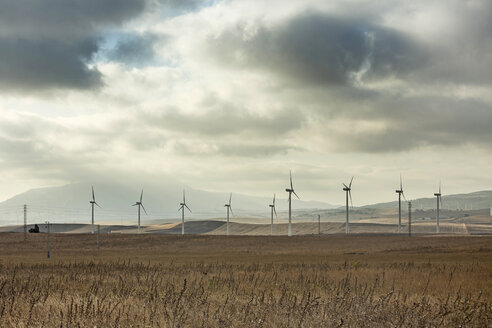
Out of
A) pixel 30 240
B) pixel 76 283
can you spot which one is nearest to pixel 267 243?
pixel 30 240

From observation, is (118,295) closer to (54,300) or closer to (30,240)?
(54,300)

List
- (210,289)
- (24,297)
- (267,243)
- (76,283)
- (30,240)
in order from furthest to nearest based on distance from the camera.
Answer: (30,240) → (267,243) → (76,283) → (210,289) → (24,297)

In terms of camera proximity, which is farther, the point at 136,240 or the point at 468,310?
the point at 136,240

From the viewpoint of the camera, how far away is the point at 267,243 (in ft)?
368

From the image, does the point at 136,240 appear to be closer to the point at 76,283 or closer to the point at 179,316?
the point at 76,283

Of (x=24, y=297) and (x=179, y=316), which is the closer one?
(x=179, y=316)

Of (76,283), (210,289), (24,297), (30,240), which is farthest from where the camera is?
(30,240)

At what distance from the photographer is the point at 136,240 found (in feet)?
386

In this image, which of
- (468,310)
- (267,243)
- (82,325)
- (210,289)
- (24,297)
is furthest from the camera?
(267,243)

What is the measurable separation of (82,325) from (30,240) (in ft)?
386

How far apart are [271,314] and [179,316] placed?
2.33m

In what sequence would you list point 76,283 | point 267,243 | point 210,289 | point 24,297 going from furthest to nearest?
point 267,243 → point 76,283 → point 210,289 → point 24,297

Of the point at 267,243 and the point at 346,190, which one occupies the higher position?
the point at 346,190

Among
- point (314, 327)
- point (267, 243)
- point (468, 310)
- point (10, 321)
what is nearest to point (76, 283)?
point (10, 321)
